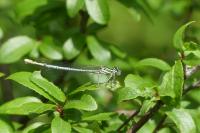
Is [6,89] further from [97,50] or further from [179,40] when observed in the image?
[179,40]

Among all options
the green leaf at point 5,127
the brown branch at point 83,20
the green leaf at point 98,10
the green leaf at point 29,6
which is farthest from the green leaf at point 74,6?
the green leaf at point 5,127

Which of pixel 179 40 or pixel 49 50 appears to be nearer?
pixel 179 40

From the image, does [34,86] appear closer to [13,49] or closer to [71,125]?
[71,125]

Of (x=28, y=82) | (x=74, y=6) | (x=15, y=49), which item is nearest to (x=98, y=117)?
(x=28, y=82)

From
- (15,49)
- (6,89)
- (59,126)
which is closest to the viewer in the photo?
(59,126)

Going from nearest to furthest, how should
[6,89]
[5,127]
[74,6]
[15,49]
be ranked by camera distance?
[5,127], [74,6], [15,49], [6,89]

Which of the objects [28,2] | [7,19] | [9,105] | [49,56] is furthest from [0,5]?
[9,105]

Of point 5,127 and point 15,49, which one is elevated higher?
point 15,49

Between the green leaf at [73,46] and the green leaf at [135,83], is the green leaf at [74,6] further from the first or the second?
the green leaf at [135,83]
